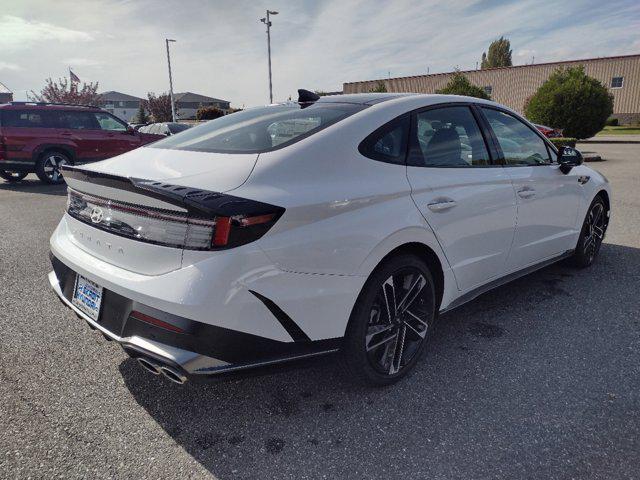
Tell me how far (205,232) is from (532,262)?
2885 mm

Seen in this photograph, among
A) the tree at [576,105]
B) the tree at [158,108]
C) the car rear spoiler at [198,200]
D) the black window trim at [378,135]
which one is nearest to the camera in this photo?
the car rear spoiler at [198,200]

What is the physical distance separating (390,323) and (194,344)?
112 cm

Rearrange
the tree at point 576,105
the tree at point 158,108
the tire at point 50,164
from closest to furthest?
the tire at point 50,164
the tree at point 576,105
the tree at point 158,108

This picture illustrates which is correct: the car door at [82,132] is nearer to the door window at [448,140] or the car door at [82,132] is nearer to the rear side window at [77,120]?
the rear side window at [77,120]

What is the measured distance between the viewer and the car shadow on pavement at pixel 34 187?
10.2 m

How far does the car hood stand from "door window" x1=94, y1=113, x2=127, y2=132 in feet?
33.2

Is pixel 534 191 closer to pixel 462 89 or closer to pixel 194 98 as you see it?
pixel 462 89

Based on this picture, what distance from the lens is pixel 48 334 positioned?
3287mm

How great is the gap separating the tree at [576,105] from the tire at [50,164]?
2143 cm

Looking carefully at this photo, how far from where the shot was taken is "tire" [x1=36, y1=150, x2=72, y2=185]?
35.2ft

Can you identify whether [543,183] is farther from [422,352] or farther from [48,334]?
[48,334]

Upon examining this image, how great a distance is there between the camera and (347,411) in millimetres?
2463

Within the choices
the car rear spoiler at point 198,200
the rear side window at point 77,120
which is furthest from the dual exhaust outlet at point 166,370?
the rear side window at point 77,120

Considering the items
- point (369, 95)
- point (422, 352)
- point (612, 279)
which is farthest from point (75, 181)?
point (612, 279)
